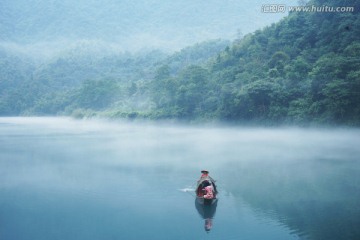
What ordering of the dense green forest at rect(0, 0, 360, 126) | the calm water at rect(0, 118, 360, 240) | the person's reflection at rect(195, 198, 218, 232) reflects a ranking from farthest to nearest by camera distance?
1. the dense green forest at rect(0, 0, 360, 126)
2. the person's reflection at rect(195, 198, 218, 232)
3. the calm water at rect(0, 118, 360, 240)

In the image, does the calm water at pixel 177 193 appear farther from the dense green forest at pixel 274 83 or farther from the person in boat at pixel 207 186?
the dense green forest at pixel 274 83

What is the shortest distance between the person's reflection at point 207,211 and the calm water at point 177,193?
0.20ft

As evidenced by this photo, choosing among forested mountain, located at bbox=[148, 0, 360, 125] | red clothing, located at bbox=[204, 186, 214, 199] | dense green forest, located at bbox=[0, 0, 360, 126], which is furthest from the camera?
dense green forest, located at bbox=[0, 0, 360, 126]

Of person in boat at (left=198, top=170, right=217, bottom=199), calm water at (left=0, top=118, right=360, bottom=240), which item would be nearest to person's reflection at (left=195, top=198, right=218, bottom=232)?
calm water at (left=0, top=118, right=360, bottom=240)

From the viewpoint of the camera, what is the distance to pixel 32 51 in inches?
5861

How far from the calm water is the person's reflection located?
0.20 ft

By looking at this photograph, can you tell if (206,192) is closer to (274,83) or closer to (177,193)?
(177,193)

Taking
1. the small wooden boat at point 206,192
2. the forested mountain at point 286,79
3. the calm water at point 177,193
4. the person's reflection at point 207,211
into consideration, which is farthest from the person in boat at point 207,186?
the forested mountain at point 286,79

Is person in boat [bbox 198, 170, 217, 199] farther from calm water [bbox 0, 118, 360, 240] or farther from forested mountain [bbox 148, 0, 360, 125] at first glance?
forested mountain [bbox 148, 0, 360, 125]

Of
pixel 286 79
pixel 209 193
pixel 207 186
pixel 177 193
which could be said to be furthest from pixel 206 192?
pixel 286 79

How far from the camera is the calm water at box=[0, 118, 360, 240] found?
32.1 ft

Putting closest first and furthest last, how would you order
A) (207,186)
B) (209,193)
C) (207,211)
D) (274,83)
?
(207,211)
(209,193)
(207,186)
(274,83)

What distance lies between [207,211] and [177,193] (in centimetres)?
230

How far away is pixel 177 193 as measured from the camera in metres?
13.3
